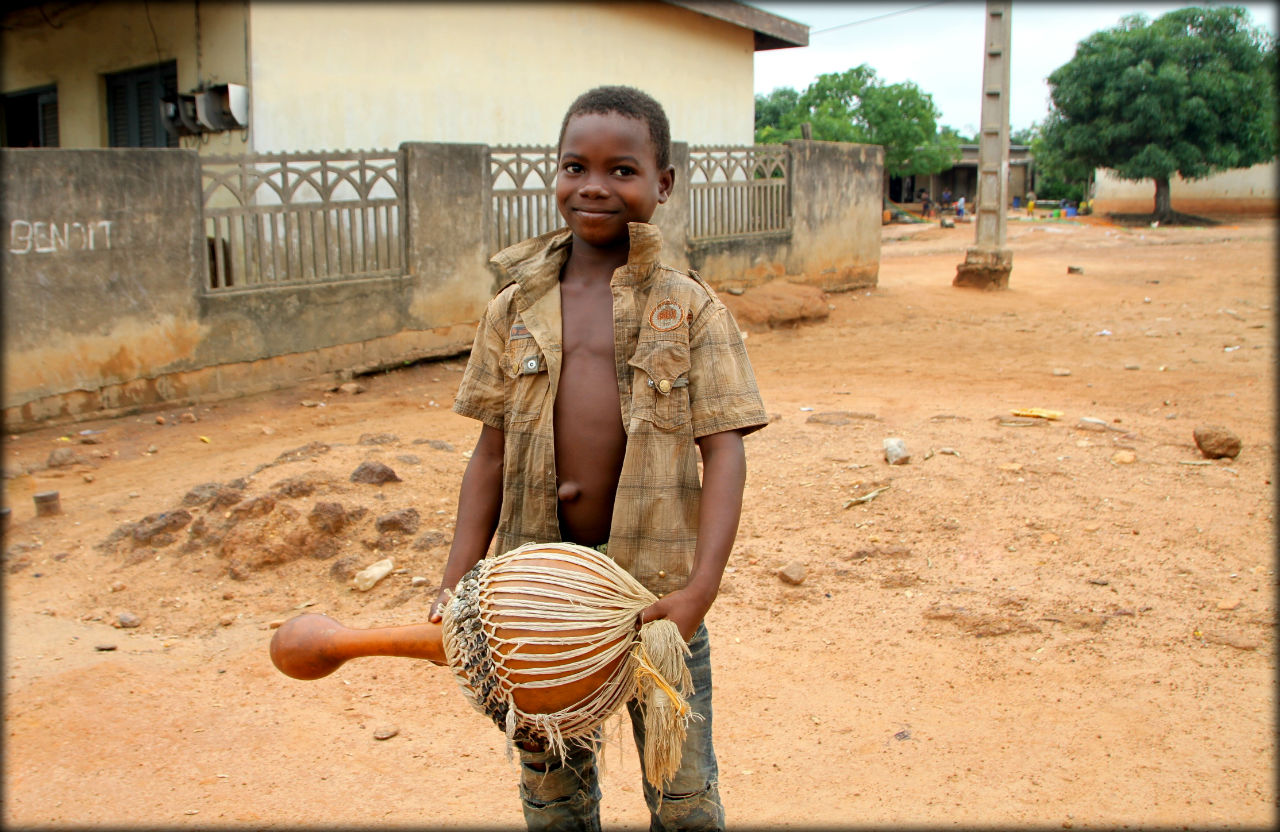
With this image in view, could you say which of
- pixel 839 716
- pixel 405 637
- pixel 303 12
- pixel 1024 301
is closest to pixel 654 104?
pixel 405 637

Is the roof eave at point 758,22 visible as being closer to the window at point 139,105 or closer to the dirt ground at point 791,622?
the window at point 139,105

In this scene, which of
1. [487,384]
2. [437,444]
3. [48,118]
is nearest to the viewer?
[487,384]

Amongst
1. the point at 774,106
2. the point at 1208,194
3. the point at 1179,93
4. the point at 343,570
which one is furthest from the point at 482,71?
the point at 774,106

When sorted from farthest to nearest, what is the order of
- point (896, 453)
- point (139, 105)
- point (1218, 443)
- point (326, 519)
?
point (139, 105) < point (1218, 443) < point (896, 453) < point (326, 519)

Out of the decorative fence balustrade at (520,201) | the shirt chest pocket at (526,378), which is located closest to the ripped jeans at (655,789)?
the shirt chest pocket at (526,378)

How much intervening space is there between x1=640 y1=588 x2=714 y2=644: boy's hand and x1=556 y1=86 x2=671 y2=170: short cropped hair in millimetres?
775

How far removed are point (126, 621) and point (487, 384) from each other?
2.45m

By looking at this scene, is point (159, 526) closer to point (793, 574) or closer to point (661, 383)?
point (793, 574)

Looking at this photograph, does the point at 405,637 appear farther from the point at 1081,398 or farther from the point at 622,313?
the point at 1081,398

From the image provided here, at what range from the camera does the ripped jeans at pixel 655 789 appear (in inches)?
74.0

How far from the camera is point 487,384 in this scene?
1954mm

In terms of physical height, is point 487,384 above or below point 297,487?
above

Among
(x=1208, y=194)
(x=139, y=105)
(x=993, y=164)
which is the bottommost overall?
(x=993, y=164)

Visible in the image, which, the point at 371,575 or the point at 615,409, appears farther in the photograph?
the point at 371,575
